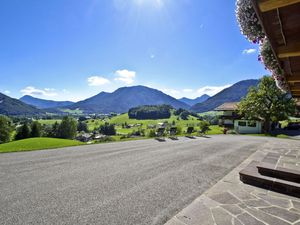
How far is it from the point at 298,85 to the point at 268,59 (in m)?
2.67

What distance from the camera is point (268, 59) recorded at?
376 centimetres

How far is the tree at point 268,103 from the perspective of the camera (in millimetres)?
26516

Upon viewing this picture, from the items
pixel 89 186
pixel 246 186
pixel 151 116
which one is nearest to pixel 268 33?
pixel 246 186

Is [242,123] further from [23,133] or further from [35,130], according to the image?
Answer: [23,133]

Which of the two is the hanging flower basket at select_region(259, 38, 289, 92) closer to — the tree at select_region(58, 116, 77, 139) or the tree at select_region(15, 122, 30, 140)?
the tree at select_region(15, 122, 30, 140)

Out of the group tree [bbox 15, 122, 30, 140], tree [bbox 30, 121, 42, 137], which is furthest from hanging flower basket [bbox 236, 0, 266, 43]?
tree [bbox 15, 122, 30, 140]

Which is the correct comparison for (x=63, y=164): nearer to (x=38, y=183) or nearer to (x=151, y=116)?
→ (x=38, y=183)

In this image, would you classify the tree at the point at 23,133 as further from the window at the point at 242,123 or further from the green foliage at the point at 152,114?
the green foliage at the point at 152,114

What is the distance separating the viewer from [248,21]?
281cm

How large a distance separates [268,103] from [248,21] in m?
29.3

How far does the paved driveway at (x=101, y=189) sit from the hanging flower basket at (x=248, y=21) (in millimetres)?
3244

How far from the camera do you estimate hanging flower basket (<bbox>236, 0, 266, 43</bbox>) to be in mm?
2643

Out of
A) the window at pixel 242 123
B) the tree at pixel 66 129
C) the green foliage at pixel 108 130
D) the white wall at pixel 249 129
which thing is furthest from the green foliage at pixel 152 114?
the white wall at pixel 249 129

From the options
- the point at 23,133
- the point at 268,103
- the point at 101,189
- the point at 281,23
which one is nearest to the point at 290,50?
the point at 281,23
